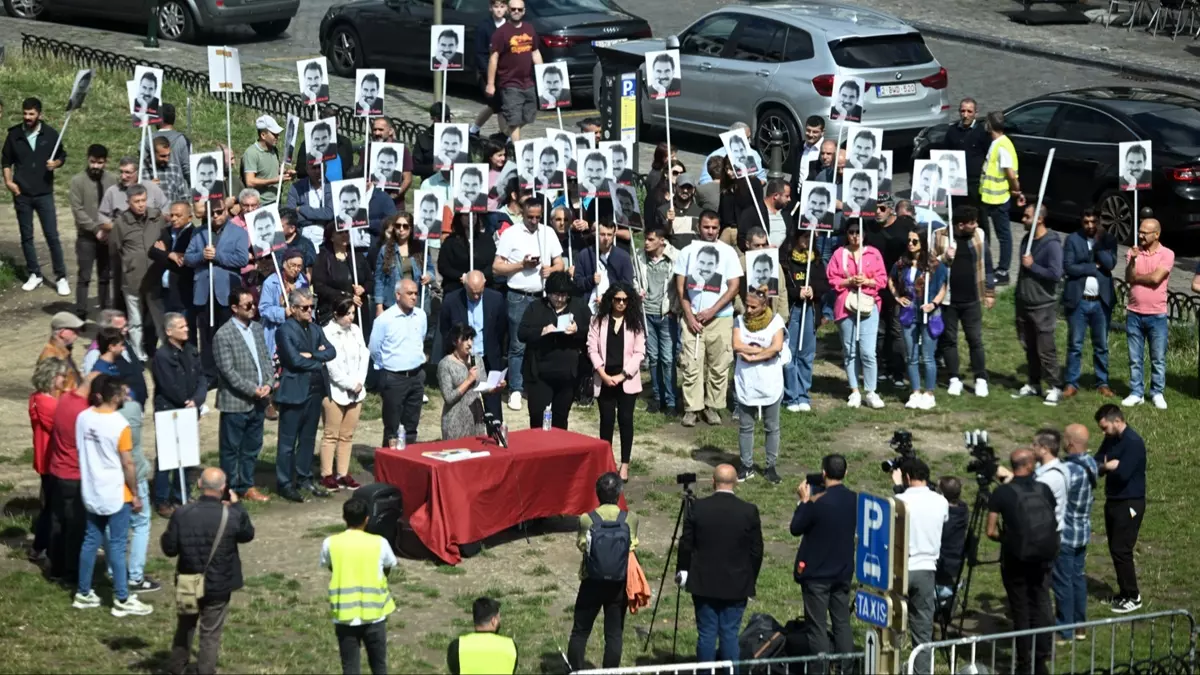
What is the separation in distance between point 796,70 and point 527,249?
6.87m

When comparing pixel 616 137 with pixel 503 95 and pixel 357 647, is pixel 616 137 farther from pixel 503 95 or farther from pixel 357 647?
pixel 357 647

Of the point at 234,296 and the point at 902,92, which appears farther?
the point at 902,92

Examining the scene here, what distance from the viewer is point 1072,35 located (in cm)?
3384

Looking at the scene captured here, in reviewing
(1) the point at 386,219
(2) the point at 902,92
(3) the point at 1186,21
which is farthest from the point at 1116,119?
(3) the point at 1186,21

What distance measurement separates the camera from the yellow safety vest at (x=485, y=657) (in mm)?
10742

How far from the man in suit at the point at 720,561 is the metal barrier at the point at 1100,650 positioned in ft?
3.71

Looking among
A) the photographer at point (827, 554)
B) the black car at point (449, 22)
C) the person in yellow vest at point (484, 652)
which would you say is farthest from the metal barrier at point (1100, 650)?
the black car at point (449, 22)

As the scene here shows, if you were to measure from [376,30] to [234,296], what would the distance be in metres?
13.2

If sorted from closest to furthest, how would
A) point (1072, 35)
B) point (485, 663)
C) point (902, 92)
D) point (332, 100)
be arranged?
1. point (485, 663)
2. point (902, 92)
3. point (332, 100)
4. point (1072, 35)

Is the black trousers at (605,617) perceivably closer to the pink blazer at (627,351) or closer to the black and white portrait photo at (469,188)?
the pink blazer at (627,351)

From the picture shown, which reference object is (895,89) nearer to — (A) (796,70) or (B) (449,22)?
(A) (796,70)

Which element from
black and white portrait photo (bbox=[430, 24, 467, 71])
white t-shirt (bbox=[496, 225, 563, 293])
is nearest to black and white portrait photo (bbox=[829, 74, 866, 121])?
white t-shirt (bbox=[496, 225, 563, 293])

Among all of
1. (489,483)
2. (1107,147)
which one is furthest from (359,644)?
(1107,147)

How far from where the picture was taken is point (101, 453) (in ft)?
43.4
